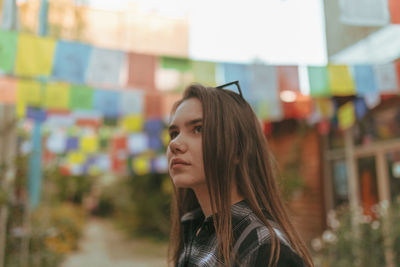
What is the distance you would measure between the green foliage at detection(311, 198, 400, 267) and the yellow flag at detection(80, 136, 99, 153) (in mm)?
6830

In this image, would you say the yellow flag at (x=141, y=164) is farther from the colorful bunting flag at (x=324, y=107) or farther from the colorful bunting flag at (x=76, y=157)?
the colorful bunting flag at (x=324, y=107)

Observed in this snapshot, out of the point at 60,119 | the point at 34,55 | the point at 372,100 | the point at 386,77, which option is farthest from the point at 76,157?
the point at 386,77

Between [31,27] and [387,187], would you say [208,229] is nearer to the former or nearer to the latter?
[31,27]

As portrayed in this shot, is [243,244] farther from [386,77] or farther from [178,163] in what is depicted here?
[386,77]

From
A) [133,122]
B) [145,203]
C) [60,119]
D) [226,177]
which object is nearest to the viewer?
[226,177]

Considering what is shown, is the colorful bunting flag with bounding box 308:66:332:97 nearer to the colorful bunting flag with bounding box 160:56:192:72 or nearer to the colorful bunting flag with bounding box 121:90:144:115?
the colorful bunting flag with bounding box 160:56:192:72

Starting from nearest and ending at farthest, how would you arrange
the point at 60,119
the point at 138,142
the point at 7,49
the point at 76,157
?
1. the point at 7,49
2. the point at 60,119
3. the point at 138,142
4. the point at 76,157

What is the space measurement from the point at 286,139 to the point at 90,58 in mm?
5761

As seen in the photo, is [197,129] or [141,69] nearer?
[197,129]

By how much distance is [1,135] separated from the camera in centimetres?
459

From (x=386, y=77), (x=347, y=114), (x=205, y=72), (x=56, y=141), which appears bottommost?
(x=56, y=141)

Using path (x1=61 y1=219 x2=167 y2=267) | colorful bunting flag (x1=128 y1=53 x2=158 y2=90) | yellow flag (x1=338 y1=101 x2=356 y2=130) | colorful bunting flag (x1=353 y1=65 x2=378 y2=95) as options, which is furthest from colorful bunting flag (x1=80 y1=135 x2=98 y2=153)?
colorful bunting flag (x1=353 y1=65 x2=378 y2=95)

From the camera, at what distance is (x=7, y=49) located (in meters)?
3.39

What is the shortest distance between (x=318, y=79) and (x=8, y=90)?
14.3 ft
